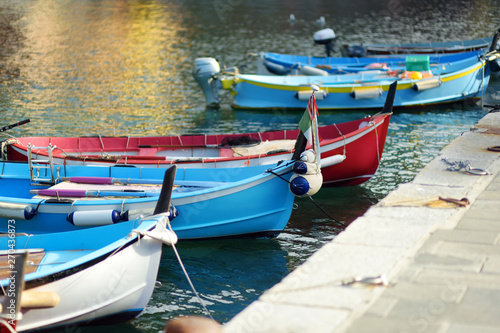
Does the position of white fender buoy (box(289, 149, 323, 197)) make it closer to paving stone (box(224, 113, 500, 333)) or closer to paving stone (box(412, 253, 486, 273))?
paving stone (box(224, 113, 500, 333))

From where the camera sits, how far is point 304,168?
9039 mm

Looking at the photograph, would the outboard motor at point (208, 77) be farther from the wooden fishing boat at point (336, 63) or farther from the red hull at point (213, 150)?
the red hull at point (213, 150)

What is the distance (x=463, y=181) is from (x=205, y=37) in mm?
24740

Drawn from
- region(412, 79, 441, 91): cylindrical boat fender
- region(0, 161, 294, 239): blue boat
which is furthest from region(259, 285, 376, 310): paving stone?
region(412, 79, 441, 91): cylindrical boat fender

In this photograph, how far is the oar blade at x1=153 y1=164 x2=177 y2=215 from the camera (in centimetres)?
705

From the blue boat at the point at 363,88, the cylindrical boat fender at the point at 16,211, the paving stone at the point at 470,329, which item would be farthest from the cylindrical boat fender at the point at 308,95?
the paving stone at the point at 470,329

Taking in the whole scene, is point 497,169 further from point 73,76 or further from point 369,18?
point 369,18

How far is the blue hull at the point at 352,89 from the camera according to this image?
61.4 ft

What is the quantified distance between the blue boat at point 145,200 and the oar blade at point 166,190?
73.6 inches

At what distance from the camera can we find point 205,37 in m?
31.3

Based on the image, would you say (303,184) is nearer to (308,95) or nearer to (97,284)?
(97,284)

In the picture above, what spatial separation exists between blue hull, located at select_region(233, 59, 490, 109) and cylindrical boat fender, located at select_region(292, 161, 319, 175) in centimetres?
980

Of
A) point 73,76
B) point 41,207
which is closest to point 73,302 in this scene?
point 41,207

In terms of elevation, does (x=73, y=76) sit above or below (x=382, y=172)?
above
